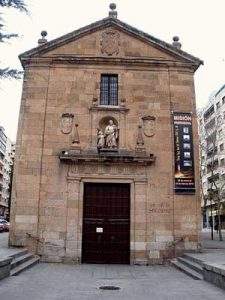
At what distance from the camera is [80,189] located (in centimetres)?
1944

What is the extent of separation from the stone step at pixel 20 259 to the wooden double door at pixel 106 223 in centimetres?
257

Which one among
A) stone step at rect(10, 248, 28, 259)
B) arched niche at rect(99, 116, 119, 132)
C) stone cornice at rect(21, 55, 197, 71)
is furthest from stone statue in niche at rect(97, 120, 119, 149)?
stone step at rect(10, 248, 28, 259)

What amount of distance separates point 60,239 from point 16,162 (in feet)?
13.6

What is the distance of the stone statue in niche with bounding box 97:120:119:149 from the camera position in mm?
19859

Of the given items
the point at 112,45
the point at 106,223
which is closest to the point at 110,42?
the point at 112,45

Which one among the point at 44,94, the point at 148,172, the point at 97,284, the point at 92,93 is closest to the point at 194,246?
the point at 148,172

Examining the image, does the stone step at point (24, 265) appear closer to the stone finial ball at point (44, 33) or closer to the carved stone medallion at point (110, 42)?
the carved stone medallion at point (110, 42)

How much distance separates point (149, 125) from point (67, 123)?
13.1 ft

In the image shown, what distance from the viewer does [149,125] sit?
66.8ft

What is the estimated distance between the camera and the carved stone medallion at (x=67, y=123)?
2014 centimetres

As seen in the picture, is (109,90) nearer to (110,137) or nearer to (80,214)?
(110,137)

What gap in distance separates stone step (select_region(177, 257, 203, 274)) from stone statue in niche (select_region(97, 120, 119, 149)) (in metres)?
5.98

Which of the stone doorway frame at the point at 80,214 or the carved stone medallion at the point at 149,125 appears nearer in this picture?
the stone doorway frame at the point at 80,214

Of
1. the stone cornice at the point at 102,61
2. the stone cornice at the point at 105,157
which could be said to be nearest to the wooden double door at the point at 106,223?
the stone cornice at the point at 105,157
